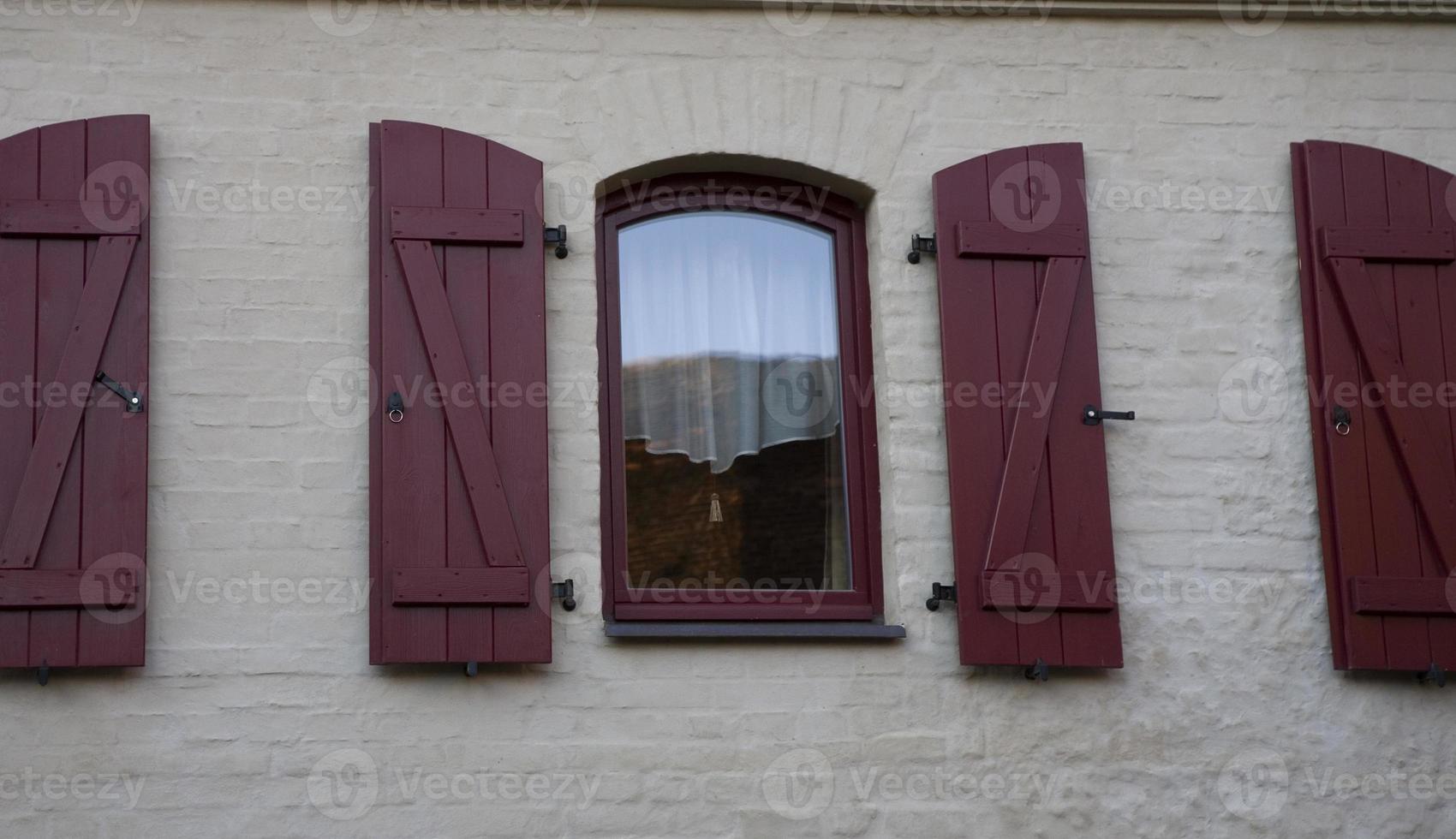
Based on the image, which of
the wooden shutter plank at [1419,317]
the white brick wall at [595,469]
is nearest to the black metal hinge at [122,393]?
the white brick wall at [595,469]

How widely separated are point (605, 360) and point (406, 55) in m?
1.28

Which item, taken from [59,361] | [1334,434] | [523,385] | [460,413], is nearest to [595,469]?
[523,385]

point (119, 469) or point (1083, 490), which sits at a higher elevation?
point (119, 469)

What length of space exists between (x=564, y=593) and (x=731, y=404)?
99 cm

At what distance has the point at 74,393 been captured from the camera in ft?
18.5

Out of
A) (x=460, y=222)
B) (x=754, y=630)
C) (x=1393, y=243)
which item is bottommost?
(x=754, y=630)

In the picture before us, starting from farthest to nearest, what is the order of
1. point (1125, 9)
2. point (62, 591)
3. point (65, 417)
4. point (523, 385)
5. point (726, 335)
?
point (1125, 9) → point (726, 335) → point (523, 385) → point (65, 417) → point (62, 591)

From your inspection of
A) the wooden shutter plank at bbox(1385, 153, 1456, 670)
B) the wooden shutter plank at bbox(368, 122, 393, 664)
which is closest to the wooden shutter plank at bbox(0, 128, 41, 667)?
the wooden shutter plank at bbox(368, 122, 393, 664)

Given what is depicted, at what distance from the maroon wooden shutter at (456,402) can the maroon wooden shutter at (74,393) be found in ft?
2.50

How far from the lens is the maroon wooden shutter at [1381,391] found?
19.7 feet

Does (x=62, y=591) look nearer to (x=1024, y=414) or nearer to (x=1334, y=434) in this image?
(x=1024, y=414)

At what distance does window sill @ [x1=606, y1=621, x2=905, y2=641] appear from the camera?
581 cm

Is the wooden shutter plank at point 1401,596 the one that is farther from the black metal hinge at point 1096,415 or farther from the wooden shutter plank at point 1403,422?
the black metal hinge at point 1096,415

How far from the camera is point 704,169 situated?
20.9ft
